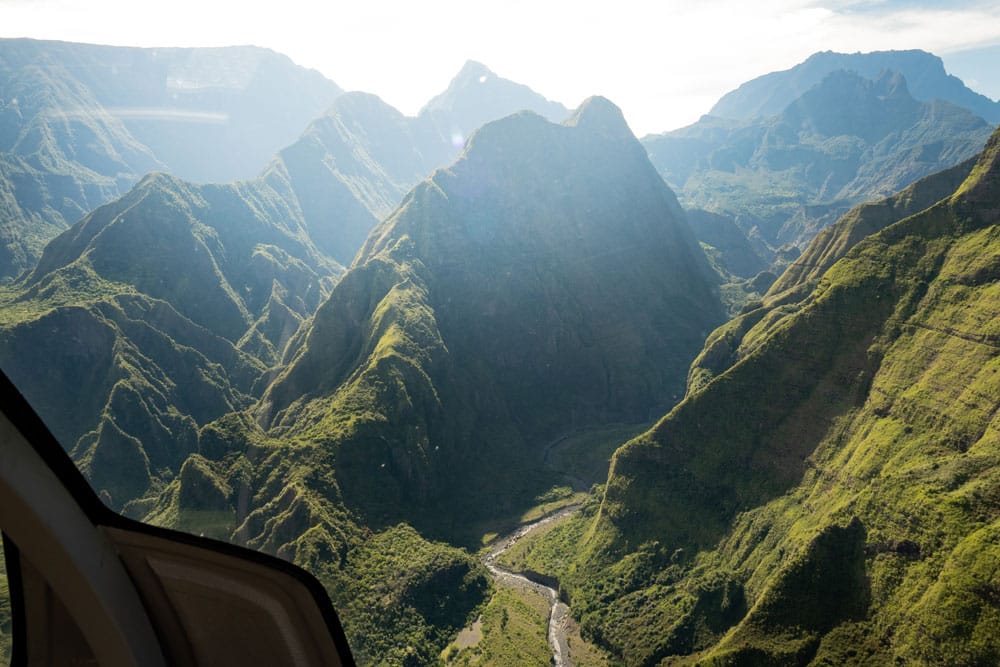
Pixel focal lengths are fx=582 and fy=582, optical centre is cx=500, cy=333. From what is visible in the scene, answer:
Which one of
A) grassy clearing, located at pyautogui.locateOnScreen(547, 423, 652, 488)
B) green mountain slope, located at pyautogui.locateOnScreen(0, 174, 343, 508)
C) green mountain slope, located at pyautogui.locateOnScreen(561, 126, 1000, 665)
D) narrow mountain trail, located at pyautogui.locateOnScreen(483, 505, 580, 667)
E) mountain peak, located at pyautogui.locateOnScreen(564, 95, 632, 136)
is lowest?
narrow mountain trail, located at pyautogui.locateOnScreen(483, 505, 580, 667)

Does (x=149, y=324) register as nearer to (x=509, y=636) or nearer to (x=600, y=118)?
(x=509, y=636)

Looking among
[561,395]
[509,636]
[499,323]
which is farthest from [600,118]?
[509,636]

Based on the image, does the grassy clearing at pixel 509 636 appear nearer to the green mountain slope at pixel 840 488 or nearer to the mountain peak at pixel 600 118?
the green mountain slope at pixel 840 488

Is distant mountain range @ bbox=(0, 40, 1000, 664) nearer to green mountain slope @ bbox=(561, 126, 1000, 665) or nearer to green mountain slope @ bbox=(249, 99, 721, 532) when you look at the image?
green mountain slope @ bbox=(561, 126, 1000, 665)

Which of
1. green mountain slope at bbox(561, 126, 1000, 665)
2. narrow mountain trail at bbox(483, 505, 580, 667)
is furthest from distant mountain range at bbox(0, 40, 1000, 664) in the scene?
narrow mountain trail at bbox(483, 505, 580, 667)

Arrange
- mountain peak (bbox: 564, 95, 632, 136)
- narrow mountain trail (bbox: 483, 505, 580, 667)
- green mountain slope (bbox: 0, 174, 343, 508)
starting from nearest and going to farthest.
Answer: narrow mountain trail (bbox: 483, 505, 580, 667)
green mountain slope (bbox: 0, 174, 343, 508)
mountain peak (bbox: 564, 95, 632, 136)

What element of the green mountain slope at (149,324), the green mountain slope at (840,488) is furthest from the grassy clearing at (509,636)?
the green mountain slope at (149,324)
